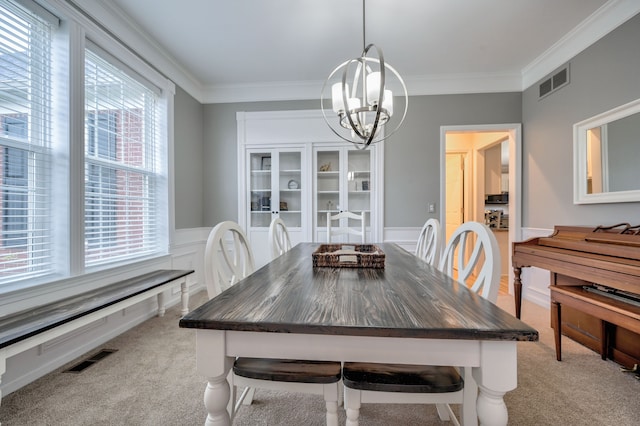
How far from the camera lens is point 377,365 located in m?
1.05

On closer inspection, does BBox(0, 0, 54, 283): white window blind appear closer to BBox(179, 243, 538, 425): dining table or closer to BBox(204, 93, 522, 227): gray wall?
BBox(179, 243, 538, 425): dining table

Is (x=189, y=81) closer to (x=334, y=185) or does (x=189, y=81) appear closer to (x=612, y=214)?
(x=334, y=185)

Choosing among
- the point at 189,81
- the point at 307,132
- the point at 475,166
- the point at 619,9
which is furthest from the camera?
the point at 475,166

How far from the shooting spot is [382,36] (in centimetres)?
271

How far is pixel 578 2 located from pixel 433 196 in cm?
211

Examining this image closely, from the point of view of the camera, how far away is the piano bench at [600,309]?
1.54 metres

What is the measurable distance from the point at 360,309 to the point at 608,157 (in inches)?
112

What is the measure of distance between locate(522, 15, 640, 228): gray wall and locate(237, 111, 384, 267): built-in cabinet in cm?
184

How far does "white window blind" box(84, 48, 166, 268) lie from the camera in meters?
2.24

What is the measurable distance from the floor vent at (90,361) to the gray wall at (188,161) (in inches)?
58.2

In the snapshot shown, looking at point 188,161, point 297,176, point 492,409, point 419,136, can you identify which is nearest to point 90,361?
point 188,161

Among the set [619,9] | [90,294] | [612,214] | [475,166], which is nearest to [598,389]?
[612,214]

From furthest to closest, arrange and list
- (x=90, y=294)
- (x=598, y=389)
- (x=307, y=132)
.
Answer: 1. (x=307, y=132)
2. (x=90, y=294)
3. (x=598, y=389)

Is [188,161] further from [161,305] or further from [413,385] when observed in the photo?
[413,385]
